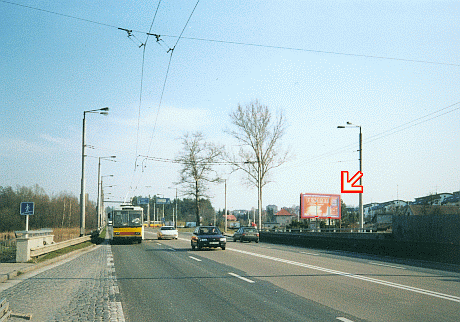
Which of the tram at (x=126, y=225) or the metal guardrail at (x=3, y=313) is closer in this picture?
the metal guardrail at (x=3, y=313)

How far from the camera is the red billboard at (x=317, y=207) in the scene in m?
52.0

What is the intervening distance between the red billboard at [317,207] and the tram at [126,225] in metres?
23.4

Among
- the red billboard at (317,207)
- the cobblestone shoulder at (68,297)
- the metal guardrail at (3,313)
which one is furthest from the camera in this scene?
the red billboard at (317,207)

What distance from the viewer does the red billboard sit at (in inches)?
2048

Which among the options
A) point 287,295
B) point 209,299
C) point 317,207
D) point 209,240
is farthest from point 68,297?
point 317,207

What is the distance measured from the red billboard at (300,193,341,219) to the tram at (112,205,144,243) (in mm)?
23406

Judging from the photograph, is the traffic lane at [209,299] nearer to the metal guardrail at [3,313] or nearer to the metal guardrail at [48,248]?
the metal guardrail at [3,313]

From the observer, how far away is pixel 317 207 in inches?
2058

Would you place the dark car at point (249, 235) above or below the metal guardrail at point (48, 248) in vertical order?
below

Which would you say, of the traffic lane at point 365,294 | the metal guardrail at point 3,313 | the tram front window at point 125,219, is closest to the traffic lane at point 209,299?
the traffic lane at point 365,294

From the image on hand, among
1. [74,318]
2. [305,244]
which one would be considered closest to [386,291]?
[74,318]

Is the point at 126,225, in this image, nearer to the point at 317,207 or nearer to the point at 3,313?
the point at 317,207

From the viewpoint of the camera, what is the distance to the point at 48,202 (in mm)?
73250

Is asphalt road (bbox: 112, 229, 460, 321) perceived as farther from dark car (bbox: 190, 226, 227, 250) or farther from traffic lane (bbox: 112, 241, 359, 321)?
dark car (bbox: 190, 226, 227, 250)
